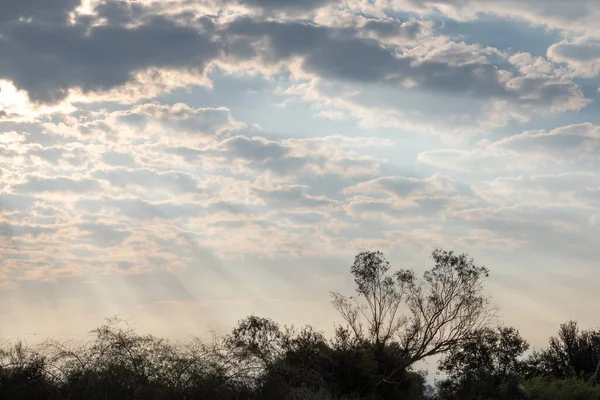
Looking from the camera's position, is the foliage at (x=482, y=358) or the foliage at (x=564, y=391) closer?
the foliage at (x=564, y=391)

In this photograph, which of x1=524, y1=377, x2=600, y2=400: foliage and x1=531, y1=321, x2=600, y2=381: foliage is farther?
x1=531, y1=321, x2=600, y2=381: foliage

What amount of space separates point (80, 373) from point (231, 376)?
4274 mm

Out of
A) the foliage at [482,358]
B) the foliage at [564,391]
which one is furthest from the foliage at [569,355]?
the foliage at [564,391]

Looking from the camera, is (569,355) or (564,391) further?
(569,355)

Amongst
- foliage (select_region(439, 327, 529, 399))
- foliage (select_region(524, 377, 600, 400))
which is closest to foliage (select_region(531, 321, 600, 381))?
foliage (select_region(439, 327, 529, 399))

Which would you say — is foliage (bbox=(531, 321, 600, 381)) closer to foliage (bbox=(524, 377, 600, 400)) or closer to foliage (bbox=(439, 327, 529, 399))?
foliage (bbox=(439, 327, 529, 399))

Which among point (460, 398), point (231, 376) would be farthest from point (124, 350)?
point (460, 398)

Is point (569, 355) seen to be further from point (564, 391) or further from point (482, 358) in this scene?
point (564, 391)

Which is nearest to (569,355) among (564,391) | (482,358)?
(482,358)

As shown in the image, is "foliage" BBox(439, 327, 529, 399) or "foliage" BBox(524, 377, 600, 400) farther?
"foliage" BBox(439, 327, 529, 399)

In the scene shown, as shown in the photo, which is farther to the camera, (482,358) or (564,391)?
(482,358)

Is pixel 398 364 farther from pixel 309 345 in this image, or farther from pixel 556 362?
pixel 556 362

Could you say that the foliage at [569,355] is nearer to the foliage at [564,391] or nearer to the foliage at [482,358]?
the foliage at [482,358]

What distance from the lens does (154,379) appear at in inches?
861
